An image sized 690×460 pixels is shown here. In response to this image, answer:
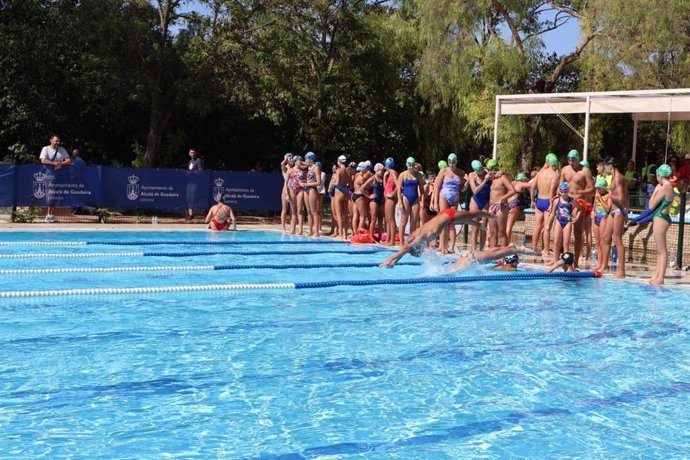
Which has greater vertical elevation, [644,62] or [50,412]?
[644,62]

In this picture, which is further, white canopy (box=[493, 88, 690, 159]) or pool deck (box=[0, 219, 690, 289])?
white canopy (box=[493, 88, 690, 159])

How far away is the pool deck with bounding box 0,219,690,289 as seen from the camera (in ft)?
37.6

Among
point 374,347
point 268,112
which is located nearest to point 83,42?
point 268,112

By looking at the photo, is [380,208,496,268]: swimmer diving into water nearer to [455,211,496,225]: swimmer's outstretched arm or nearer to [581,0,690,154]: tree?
[455,211,496,225]: swimmer's outstretched arm

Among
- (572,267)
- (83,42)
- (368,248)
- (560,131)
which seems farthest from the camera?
(560,131)

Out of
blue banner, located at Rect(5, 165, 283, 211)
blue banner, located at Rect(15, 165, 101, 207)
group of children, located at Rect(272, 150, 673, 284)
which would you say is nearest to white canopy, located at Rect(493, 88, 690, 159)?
group of children, located at Rect(272, 150, 673, 284)

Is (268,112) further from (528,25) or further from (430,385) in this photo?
(430,385)

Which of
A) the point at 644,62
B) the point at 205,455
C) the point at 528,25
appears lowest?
the point at 205,455

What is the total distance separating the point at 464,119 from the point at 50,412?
21717mm

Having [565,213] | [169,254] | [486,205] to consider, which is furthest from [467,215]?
[169,254]

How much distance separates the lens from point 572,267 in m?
11.7

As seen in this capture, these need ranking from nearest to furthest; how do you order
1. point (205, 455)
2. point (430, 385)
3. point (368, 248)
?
point (205, 455)
point (430, 385)
point (368, 248)

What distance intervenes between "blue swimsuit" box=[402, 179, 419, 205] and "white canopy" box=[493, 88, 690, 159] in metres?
3.28

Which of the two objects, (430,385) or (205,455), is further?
(430,385)
